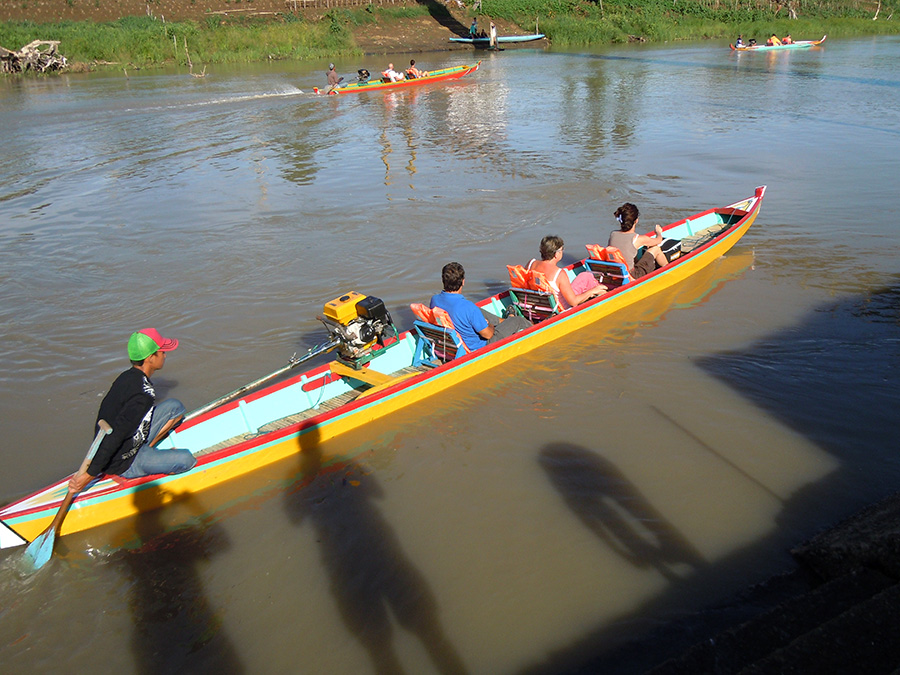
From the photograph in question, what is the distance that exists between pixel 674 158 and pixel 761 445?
1224 centimetres

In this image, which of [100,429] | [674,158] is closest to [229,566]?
[100,429]

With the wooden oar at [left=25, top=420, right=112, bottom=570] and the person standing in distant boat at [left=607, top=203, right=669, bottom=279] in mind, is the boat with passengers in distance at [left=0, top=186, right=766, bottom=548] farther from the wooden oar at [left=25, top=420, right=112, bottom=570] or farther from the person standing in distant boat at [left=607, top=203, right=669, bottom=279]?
the person standing in distant boat at [left=607, top=203, right=669, bottom=279]

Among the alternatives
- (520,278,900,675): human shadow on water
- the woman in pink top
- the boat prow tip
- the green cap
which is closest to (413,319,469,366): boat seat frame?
the woman in pink top

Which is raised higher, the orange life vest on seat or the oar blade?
the orange life vest on seat

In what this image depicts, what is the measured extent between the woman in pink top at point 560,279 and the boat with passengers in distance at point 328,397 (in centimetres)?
16

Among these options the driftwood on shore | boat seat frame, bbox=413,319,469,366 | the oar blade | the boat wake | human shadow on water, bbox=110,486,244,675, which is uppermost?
the driftwood on shore

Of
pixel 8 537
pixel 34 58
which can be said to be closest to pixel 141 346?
pixel 8 537

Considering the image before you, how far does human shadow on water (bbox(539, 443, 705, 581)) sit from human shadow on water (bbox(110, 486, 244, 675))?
9.15ft

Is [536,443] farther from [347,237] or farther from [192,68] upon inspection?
[192,68]

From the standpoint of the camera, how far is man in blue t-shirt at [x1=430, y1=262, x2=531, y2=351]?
6.50m

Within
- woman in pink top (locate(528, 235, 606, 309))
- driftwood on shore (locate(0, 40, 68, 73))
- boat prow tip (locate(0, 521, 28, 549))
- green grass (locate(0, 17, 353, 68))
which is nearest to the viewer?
boat prow tip (locate(0, 521, 28, 549))

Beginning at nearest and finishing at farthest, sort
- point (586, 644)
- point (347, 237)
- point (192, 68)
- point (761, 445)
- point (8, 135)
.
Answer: point (586, 644) < point (761, 445) < point (347, 237) < point (8, 135) < point (192, 68)

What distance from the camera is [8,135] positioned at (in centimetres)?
2120

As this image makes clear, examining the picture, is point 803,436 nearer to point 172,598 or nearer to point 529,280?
point 529,280
